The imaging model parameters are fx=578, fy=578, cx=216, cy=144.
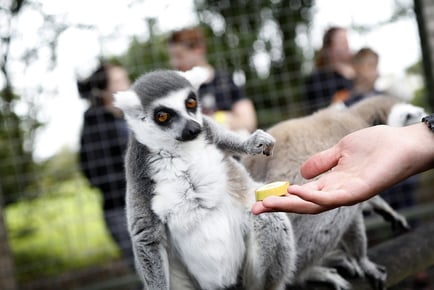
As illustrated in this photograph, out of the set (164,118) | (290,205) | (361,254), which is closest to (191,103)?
(164,118)

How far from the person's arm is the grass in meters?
2.78

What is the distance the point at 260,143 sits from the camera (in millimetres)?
2023

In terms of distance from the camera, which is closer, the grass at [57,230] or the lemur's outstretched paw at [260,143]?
the lemur's outstretched paw at [260,143]

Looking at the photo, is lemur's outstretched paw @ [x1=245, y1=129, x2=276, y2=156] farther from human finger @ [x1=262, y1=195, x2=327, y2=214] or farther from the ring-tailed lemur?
human finger @ [x1=262, y1=195, x2=327, y2=214]

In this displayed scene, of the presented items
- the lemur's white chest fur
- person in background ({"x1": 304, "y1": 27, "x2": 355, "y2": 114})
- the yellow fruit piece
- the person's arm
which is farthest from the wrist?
person in background ({"x1": 304, "y1": 27, "x2": 355, "y2": 114})

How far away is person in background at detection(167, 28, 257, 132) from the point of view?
3.48 metres

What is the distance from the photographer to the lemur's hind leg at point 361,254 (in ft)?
7.71

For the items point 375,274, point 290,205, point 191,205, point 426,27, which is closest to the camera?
point 290,205

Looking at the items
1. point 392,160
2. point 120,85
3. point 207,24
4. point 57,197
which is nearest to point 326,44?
point 207,24

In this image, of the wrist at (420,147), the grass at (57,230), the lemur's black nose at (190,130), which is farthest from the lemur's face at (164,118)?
the grass at (57,230)

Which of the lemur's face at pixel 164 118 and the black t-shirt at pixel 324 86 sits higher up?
the lemur's face at pixel 164 118

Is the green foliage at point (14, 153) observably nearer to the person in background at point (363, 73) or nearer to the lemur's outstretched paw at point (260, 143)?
the person in background at point (363, 73)

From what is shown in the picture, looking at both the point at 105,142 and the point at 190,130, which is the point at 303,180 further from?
the point at 105,142

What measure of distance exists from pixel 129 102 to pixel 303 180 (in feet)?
2.54
